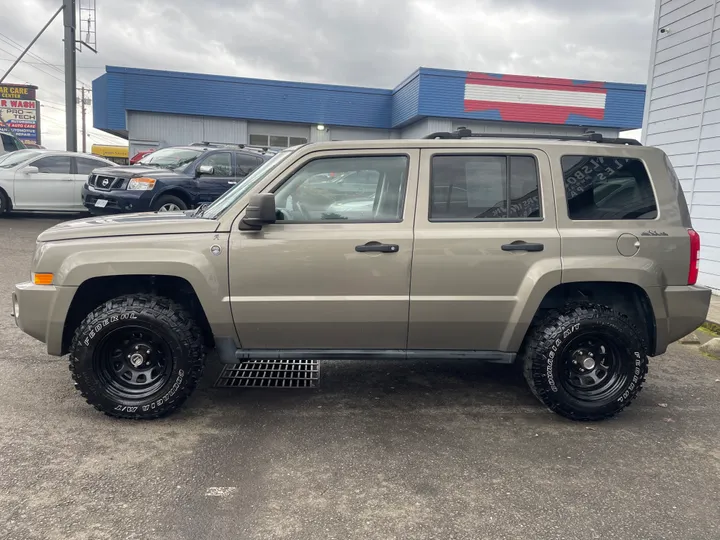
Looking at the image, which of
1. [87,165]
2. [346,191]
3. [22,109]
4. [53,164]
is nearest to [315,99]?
[87,165]

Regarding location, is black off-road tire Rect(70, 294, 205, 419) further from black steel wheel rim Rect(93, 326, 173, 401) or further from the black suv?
the black suv

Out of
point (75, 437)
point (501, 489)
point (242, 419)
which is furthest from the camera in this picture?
point (242, 419)

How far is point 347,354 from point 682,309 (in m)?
2.35

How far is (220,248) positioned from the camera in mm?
3504

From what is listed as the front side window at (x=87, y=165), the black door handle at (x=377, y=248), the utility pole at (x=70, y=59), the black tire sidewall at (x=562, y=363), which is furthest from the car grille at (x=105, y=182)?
the black tire sidewall at (x=562, y=363)

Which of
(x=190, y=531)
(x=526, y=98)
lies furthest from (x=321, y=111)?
(x=190, y=531)

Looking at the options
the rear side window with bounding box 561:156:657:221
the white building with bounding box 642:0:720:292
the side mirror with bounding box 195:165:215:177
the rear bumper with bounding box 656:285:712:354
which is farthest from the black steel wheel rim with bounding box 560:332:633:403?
the side mirror with bounding box 195:165:215:177

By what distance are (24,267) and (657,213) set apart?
26.8 ft

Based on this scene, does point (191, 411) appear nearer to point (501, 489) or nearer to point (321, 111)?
point (501, 489)

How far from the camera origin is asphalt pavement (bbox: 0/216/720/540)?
2.63m

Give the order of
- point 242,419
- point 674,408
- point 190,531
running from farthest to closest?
point 674,408 < point 242,419 < point 190,531

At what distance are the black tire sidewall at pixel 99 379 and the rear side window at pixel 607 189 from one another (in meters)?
2.81

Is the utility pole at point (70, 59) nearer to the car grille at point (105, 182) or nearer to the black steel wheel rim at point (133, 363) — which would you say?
the car grille at point (105, 182)

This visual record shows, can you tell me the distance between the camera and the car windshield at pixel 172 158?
1079cm
